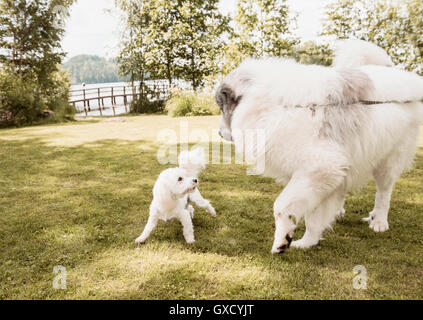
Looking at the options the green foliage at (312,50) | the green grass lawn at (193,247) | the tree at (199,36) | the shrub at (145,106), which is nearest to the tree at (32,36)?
the shrub at (145,106)

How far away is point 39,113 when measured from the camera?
1406 centimetres

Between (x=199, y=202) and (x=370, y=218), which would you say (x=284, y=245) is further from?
(x=370, y=218)

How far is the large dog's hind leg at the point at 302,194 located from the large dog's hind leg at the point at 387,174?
836mm

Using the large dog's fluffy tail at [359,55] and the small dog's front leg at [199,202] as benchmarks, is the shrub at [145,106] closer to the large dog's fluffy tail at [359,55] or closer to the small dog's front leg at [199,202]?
the small dog's front leg at [199,202]

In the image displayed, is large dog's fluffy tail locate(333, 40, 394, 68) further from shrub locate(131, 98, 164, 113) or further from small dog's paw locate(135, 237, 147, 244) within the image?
shrub locate(131, 98, 164, 113)

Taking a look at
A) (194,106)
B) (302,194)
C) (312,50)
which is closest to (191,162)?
(302,194)

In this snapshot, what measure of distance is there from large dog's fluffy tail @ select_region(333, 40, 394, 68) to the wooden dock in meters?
15.9

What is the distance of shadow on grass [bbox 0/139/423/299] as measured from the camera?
2148mm

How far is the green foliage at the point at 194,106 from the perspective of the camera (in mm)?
13539

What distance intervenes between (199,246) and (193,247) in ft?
0.19

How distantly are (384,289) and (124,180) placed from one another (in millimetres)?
3798

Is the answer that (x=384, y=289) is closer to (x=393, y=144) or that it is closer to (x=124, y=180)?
(x=393, y=144)

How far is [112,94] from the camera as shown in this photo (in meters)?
24.6
